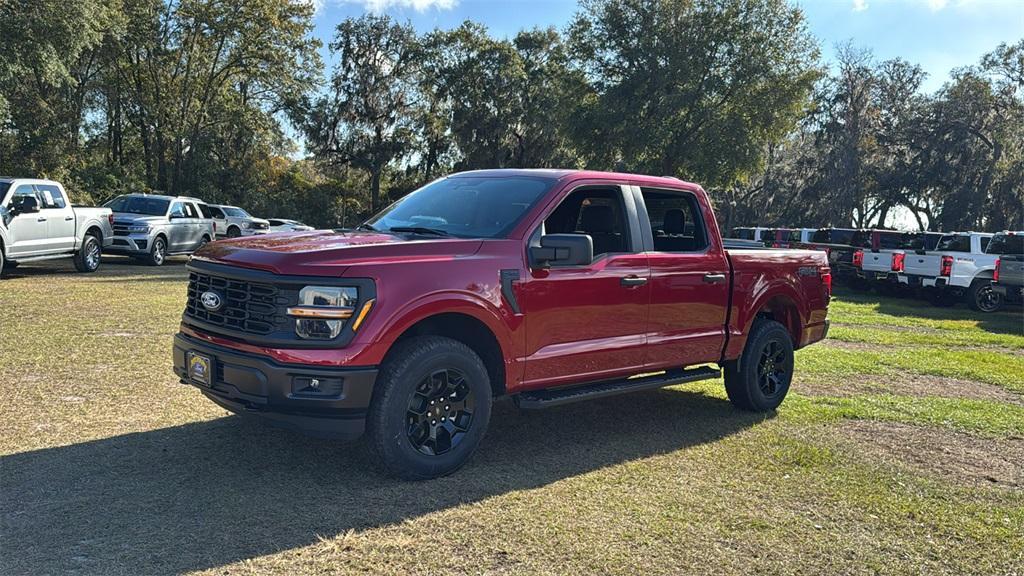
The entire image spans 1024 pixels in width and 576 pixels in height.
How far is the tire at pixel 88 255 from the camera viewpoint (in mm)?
16156

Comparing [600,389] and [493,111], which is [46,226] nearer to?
[600,389]

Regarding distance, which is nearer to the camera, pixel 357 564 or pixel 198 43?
pixel 357 564

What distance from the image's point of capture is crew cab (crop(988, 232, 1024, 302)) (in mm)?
15781

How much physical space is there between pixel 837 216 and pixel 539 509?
145ft

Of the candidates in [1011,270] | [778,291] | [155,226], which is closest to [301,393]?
[778,291]

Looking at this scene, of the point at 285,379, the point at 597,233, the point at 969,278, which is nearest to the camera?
the point at 285,379

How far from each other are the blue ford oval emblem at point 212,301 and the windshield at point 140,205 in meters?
17.1

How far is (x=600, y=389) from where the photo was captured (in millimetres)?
5488

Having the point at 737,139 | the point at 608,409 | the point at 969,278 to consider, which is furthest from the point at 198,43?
the point at 608,409

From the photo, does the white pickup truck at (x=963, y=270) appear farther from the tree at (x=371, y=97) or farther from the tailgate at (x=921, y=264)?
the tree at (x=371, y=97)

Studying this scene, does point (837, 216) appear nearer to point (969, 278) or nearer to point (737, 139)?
point (737, 139)

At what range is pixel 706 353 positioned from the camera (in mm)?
6402

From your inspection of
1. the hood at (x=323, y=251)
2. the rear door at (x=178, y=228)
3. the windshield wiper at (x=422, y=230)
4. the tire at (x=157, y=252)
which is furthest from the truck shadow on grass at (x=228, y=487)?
the rear door at (x=178, y=228)

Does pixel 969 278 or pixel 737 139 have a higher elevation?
pixel 737 139
